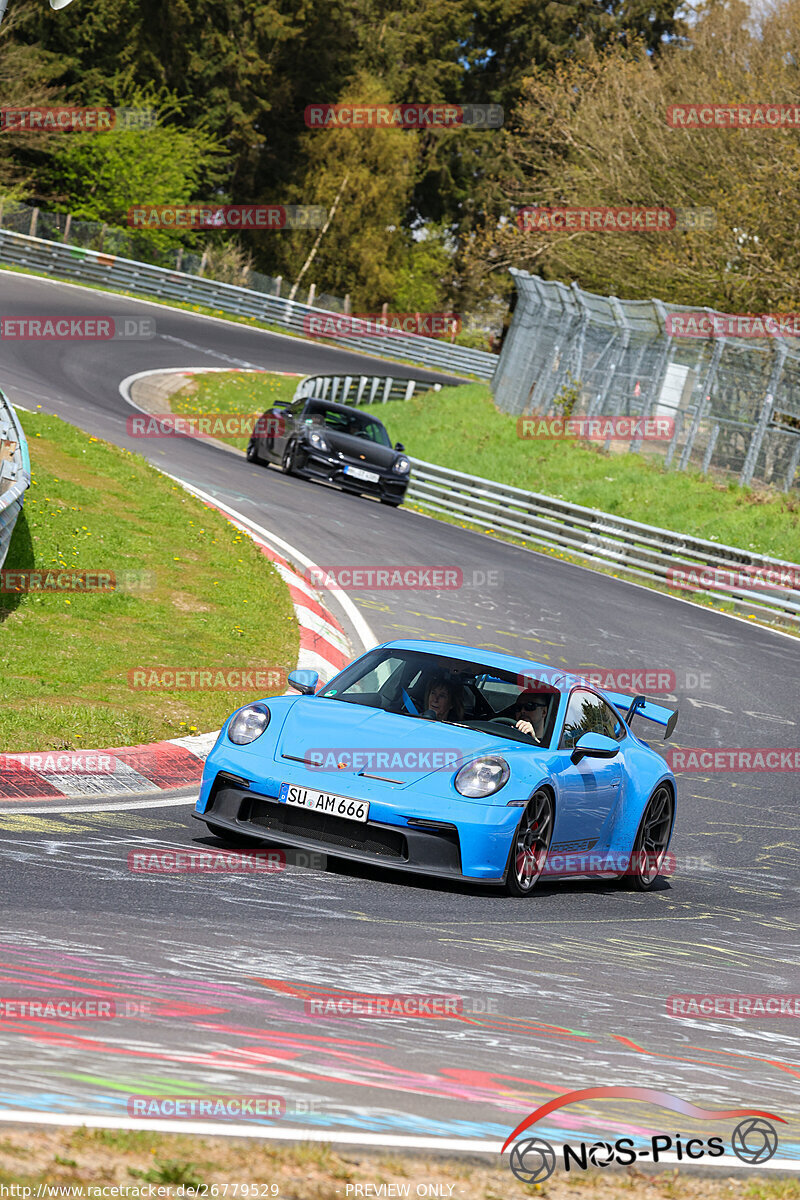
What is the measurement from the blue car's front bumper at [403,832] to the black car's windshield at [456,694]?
887 mm

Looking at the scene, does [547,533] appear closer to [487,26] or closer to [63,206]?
[63,206]

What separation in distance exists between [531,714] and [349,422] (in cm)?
1831

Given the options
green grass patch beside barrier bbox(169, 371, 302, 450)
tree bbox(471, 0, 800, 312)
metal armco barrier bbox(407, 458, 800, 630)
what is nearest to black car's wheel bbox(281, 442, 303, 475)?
metal armco barrier bbox(407, 458, 800, 630)

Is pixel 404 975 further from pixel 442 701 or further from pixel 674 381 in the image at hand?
pixel 674 381

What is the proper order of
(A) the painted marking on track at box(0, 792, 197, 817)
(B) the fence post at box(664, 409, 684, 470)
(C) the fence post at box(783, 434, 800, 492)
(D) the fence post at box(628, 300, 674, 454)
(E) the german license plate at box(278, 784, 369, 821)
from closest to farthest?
(E) the german license plate at box(278, 784, 369, 821)
(A) the painted marking on track at box(0, 792, 197, 817)
(C) the fence post at box(783, 434, 800, 492)
(D) the fence post at box(628, 300, 674, 454)
(B) the fence post at box(664, 409, 684, 470)

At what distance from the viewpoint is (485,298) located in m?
86.0

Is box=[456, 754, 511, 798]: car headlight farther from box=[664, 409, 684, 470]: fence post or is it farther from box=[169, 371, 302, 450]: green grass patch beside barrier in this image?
box=[664, 409, 684, 470]: fence post

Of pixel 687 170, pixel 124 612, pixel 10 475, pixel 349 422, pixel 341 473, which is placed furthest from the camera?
pixel 687 170

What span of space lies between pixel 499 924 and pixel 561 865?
1324mm

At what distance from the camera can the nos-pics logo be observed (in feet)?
12.4

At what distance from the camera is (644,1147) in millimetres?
3986

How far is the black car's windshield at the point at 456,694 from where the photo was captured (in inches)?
331

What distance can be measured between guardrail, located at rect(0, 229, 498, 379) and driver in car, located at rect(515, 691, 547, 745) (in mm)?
41416

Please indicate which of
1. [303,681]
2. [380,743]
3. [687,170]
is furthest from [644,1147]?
[687,170]
